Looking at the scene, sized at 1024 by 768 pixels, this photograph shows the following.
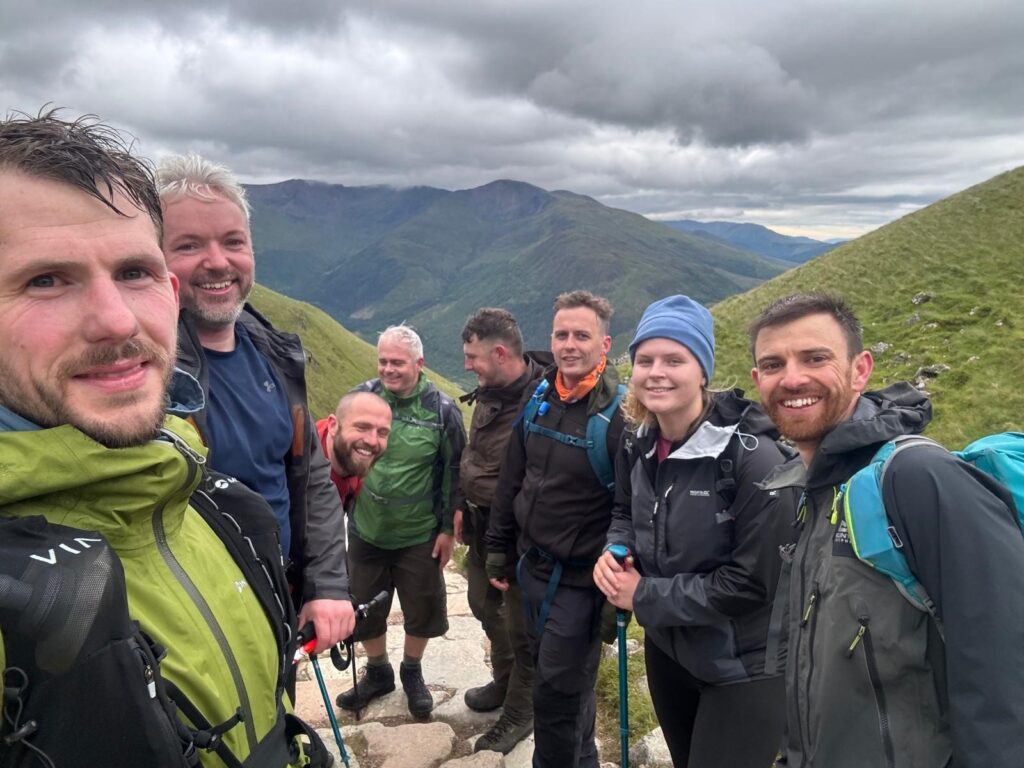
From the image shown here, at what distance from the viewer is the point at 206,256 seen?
12.8 feet

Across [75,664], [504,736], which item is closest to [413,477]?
[504,736]

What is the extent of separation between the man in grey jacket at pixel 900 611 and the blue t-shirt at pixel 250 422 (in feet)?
11.0

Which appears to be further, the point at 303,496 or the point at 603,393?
the point at 603,393

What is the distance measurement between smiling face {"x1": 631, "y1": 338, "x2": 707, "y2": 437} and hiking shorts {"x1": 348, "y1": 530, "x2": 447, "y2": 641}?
3765 mm

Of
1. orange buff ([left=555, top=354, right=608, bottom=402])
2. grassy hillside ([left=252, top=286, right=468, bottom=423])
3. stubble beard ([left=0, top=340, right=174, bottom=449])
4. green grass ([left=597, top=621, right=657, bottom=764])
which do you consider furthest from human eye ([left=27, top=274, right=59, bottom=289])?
grassy hillside ([left=252, top=286, right=468, bottom=423])

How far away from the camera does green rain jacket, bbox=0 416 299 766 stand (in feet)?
6.16

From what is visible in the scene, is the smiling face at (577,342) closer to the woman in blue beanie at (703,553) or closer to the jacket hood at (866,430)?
the woman in blue beanie at (703,553)

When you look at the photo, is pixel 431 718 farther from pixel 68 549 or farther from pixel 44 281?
pixel 44 281

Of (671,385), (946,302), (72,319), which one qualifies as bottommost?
(671,385)

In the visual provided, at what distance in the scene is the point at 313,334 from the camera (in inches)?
4579

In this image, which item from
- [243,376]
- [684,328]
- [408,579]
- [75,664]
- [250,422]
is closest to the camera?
[75,664]

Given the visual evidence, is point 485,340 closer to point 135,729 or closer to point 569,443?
point 569,443

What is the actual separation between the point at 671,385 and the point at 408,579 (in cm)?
438

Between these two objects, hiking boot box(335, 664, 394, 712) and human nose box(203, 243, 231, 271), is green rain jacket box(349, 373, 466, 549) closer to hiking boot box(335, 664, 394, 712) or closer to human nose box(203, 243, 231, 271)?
hiking boot box(335, 664, 394, 712)
